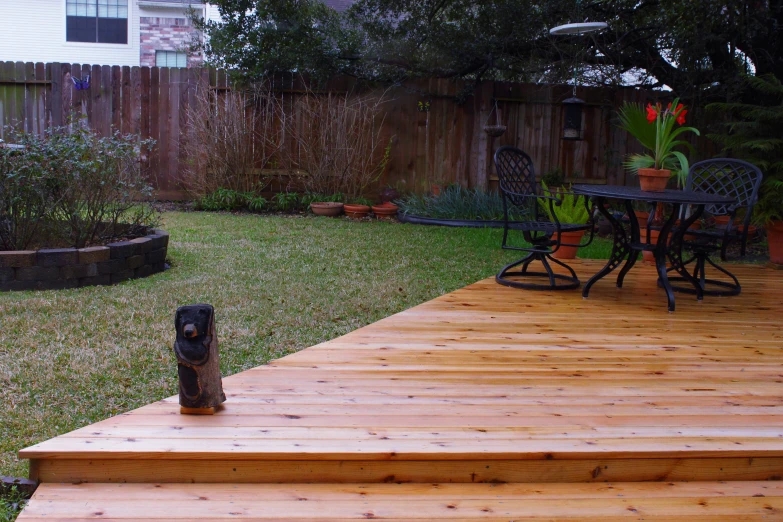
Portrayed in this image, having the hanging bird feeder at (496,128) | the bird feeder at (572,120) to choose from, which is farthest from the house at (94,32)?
the bird feeder at (572,120)

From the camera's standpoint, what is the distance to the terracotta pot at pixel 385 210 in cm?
900

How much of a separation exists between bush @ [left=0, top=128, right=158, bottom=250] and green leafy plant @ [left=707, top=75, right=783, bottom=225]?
5.24m

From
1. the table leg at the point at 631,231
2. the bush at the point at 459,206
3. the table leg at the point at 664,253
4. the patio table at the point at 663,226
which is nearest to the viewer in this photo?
the patio table at the point at 663,226

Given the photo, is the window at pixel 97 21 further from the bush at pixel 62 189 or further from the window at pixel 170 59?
the bush at pixel 62 189

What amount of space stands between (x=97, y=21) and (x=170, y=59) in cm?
175

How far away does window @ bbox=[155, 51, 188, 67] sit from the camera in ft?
52.0

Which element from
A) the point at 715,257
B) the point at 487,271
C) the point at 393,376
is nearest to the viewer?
the point at 393,376

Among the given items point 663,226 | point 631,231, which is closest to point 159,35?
point 631,231

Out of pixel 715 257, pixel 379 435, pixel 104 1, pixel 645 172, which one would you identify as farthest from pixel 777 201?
pixel 104 1

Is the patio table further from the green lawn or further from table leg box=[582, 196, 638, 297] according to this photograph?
the green lawn

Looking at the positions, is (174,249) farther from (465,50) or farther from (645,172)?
(465,50)

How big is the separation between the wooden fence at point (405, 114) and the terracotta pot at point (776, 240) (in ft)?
11.1

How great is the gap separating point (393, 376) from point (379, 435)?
0.63m

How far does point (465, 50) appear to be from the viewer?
8992 mm
